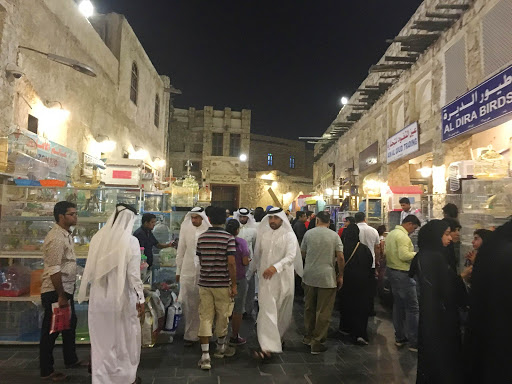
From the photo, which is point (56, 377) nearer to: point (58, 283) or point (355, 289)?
point (58, 283)

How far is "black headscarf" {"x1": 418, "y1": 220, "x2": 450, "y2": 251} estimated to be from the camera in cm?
340

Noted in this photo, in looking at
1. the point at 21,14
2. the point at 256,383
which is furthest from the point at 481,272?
the point at 21,14

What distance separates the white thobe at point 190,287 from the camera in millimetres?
5043

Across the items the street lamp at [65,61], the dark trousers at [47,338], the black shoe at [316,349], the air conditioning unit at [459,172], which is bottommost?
the black shoe at [316,349]

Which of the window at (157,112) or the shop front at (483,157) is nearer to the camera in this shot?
the shop front at (483,157)

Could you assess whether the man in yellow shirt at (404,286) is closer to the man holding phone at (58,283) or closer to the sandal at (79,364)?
the sandal at (79,364)

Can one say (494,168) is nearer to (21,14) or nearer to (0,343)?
(0,343)

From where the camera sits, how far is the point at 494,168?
20.7 feet

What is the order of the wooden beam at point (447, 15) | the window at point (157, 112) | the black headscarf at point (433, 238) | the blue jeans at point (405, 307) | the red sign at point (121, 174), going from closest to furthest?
the black headscarf at point (433, 238)
the blue jeans at point (405, 307)
the wooden beam at point (447, 15)
the red sign at point (121, 174)
the window at point (157, 112)

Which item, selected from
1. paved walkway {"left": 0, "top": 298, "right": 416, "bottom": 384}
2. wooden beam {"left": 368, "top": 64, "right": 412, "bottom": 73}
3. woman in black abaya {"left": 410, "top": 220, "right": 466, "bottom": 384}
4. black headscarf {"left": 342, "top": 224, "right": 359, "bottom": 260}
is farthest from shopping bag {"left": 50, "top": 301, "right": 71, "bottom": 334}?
wooden beam {"left": 368, "top": 64, "right": 412, "bottom": 73}

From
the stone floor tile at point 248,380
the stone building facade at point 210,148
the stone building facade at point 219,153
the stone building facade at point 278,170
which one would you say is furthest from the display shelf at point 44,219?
the stone building facade at point 278,170

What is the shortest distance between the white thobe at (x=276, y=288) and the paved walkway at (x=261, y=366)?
0.35 m

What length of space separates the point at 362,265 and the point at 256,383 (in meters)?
2.63

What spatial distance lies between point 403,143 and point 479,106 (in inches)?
143
